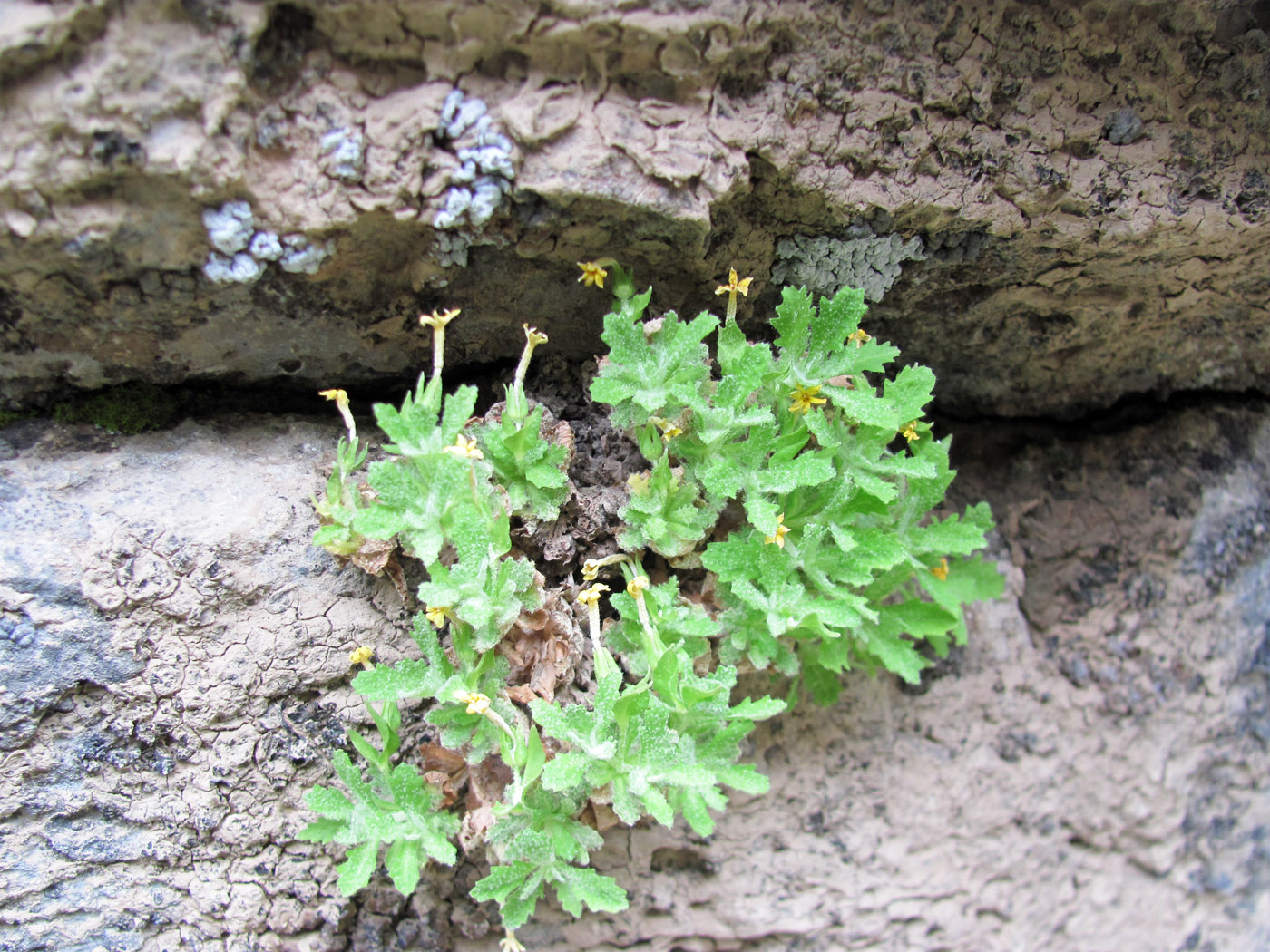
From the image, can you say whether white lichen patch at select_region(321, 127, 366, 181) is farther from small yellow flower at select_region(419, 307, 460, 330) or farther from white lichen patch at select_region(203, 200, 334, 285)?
small yellow flower at select_region(419, 307, 460, 330)

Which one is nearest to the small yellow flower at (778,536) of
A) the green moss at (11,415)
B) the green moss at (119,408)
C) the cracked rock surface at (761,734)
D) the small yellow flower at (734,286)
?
the small yellow flower at (734,286)

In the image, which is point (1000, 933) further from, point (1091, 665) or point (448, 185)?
point (448, 185)

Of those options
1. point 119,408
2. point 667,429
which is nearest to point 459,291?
point 667,429

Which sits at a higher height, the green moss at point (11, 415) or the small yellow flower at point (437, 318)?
the small yellow flower at point (437, 318)

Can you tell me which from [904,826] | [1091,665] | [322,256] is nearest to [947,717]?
[904,826]

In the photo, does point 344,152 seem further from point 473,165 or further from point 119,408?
point 119,408

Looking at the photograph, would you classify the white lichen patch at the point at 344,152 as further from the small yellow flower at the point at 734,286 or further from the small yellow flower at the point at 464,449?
the small yellow flower at the point at 734,286

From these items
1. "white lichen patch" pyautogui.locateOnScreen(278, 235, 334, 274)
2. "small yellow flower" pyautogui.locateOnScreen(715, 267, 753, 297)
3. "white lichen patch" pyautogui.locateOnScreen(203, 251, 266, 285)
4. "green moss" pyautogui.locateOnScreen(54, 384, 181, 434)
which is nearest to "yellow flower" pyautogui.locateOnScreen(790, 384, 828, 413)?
"small yellow flower" pyautogui.locateOnScreen(715, 267, 753, 297)
